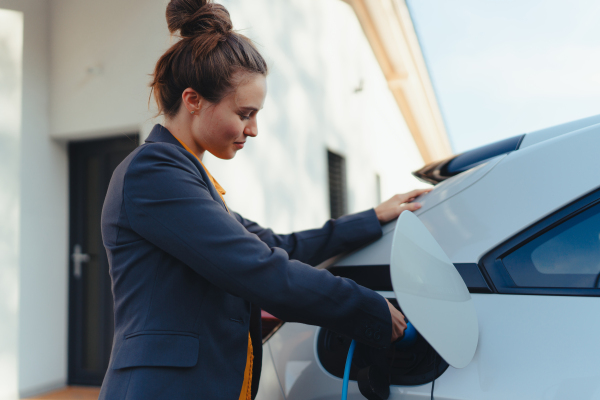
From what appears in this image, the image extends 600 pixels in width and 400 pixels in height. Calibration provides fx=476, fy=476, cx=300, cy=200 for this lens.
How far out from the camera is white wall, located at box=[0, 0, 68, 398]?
3482 mm

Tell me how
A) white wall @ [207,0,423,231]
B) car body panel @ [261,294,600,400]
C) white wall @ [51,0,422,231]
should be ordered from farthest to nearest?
white wall @ [207,0,423,231]
white wall @ [51,0,422,231]
car body panel @ [261,294,600,400]

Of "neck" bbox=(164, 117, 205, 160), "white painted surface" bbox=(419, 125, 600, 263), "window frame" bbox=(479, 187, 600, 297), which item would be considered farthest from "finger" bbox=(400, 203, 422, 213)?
"neck" bbox=(164, 117, 205, 160)

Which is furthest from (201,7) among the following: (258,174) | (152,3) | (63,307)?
(63,307)

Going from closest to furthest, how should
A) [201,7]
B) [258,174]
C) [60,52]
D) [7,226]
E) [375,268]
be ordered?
1. [375,268]
2. [201,7]
3. [7,226]
4. [60,52]
5. [258,174]

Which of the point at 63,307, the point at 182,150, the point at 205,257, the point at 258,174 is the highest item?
the point at 258,174

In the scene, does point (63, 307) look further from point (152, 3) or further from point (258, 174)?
point (152, 3)

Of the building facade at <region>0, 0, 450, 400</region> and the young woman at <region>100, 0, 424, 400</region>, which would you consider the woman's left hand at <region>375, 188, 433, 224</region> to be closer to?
the young woman at <region>100, 0, 424, 400</region>

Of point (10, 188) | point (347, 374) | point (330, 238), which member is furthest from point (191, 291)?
point (10, 188)

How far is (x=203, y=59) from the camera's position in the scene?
1189 mm

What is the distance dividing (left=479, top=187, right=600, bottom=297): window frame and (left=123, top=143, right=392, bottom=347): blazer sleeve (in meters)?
0.25

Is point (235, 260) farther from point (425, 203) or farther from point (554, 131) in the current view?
point (554, 131)

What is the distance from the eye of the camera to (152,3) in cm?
338

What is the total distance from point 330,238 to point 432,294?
68cm

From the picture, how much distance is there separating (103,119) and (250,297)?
3.03 meters
